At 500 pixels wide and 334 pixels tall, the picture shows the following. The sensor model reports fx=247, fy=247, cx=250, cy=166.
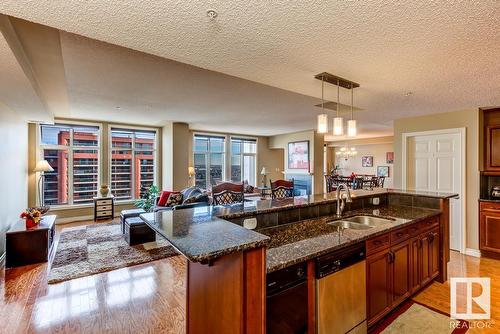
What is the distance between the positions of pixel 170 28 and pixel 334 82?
1.85m

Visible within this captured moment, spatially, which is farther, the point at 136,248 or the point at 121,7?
the point at 136,248

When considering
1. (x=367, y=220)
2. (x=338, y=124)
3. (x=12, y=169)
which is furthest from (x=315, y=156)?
(x=12, y=169)

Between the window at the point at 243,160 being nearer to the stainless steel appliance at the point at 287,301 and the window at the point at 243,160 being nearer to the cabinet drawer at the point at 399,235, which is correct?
the cabinet drawer at the point at 399,235

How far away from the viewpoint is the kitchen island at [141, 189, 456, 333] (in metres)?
1.22

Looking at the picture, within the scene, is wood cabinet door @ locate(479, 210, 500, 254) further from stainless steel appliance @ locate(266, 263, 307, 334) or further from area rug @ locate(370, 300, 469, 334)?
stainless steel appliance @ locate(266, 263, 307, 334)

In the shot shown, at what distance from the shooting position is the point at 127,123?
275 inches

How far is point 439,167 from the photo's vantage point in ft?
14.9

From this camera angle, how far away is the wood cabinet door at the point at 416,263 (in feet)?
8.28

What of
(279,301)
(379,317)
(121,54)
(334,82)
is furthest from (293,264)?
(121,54)

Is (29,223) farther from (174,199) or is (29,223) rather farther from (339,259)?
(339,259)

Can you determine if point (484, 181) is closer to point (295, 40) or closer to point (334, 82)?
point (334, 82)

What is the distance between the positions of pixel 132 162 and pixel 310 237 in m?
6.69

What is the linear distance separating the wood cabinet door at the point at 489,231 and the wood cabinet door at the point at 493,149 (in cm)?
75

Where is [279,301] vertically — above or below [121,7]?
below
